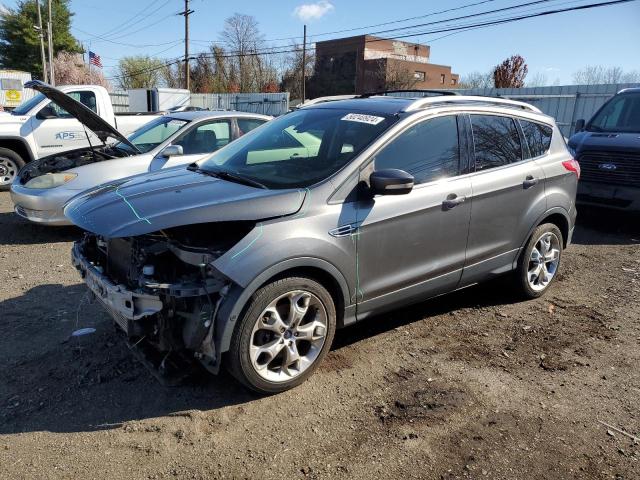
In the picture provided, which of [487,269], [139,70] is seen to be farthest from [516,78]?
[487,269]

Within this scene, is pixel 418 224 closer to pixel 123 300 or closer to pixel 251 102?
pixel 123 300

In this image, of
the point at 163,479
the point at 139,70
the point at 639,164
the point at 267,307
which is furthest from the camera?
the point at 139,70

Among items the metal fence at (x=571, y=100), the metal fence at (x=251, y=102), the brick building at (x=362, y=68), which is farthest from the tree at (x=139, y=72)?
the metal fence at (x=571, y=100)

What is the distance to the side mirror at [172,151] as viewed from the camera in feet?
21.5

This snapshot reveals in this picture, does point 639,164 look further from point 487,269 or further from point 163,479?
point 163,479

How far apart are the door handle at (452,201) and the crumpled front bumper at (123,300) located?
218 cm

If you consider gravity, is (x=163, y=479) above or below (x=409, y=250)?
below

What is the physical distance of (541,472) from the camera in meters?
2.65

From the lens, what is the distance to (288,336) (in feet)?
10.5

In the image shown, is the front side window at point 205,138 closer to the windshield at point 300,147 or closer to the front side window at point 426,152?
the windshield at point 300,147

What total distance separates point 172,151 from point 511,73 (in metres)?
49.0

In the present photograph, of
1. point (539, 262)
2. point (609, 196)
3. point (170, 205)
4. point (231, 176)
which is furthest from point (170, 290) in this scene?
point (609, 196)

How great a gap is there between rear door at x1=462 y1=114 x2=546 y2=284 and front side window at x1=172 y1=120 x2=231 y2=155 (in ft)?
13.7

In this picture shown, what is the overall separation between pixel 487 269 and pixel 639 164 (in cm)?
469
